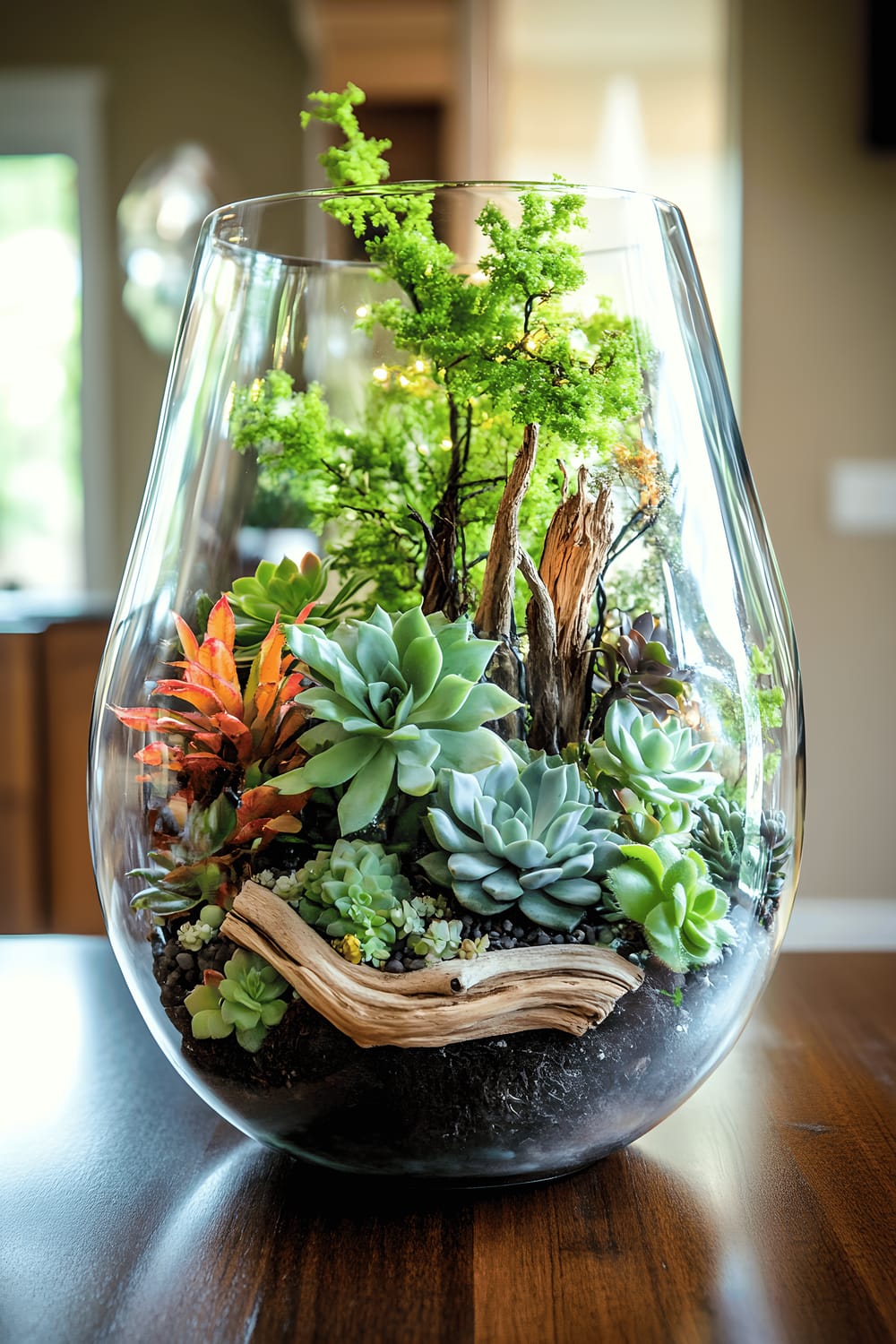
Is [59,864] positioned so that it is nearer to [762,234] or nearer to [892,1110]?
[762,234]

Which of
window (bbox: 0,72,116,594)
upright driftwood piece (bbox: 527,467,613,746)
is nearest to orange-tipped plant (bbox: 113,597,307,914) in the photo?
upright driftwood piece (bbox: 527,467,613,746)

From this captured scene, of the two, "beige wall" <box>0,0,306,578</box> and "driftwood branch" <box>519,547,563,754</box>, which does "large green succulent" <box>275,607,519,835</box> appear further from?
"beige wall" <box>0,0,306,578</box>

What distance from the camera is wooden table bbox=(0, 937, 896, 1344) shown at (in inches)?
14.9

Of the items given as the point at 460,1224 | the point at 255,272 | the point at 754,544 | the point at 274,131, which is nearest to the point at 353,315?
the point at 255,272

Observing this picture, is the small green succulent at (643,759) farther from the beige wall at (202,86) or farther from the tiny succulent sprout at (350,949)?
the beige wall at (202,86)

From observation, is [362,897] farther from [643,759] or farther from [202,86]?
[202,86]

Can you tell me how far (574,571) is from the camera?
457mm

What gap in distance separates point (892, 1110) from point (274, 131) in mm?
3584

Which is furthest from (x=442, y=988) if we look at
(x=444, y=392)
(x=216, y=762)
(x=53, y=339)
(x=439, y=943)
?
(x=53, y=339)

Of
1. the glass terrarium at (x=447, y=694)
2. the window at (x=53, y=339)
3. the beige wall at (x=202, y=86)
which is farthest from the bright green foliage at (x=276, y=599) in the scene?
the window at (x=53, y=339)

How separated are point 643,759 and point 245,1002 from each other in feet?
0.54

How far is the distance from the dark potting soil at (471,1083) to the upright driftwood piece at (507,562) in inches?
4.7

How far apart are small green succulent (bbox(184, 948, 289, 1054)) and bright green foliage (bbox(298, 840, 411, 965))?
3cm

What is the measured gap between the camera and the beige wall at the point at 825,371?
2311mm
